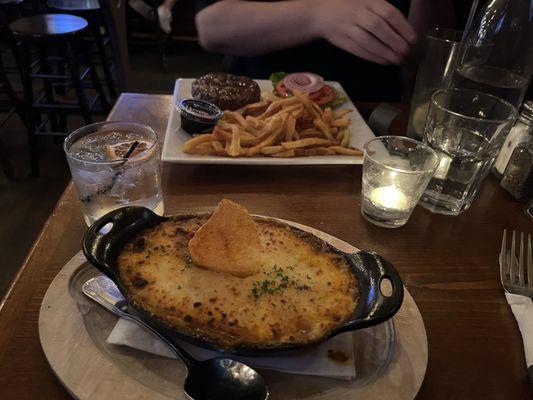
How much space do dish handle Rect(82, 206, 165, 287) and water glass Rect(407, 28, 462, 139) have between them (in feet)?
3.36

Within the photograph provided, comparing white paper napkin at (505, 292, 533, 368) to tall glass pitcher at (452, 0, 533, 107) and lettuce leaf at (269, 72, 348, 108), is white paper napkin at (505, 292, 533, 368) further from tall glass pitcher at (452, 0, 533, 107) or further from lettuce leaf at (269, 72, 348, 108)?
lettuce leaf at (269, 72, 348, 108)

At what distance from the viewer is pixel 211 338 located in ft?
2.05

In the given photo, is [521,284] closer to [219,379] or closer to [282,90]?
[219,379]

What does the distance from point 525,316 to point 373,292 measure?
377 millimetres

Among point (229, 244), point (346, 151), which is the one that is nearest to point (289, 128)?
point (346, 151)

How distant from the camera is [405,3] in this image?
6.79 feet

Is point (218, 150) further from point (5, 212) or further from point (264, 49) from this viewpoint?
point (5, 212)

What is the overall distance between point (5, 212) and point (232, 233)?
2379 millimetres

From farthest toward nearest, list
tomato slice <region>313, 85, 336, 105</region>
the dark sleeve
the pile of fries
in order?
the dark sleeve < tomato slice <region>313, 85, 336, 105</region> < the pile of fries

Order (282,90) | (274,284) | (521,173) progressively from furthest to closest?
(282,90) < (521,173) < (274,284)

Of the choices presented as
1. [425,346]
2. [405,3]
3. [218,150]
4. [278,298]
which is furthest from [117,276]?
[405,3]

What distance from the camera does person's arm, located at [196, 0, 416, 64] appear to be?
1.57 meters

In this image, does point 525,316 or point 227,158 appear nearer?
point 525,316

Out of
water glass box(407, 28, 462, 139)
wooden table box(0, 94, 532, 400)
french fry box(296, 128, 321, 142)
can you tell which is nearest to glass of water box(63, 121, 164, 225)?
wooden table box(0, 94, 532, 400)
